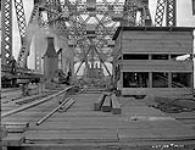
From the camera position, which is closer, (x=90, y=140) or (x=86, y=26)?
(x=90, y=140)

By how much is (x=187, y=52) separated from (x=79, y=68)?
→ 3815 centimetres

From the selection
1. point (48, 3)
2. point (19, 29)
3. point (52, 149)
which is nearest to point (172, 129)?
point (52, 149)

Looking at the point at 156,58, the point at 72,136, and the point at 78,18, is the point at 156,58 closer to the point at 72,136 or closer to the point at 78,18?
the point at 72,136

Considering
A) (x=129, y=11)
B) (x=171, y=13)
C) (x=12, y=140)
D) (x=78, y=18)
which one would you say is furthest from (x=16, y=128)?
(x=78, y=18)

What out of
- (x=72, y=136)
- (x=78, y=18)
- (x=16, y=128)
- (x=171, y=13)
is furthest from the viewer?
(x=78, y=18)

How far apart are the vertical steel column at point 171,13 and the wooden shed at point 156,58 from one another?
9766 millimetres

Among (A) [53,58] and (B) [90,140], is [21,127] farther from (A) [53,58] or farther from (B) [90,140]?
(A) [53,58]

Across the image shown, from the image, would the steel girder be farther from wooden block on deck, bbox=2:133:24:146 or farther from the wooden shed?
wooden block on deck, bbox=2:133:24:146

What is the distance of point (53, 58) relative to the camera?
22.9 m

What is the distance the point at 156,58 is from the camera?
22000mm

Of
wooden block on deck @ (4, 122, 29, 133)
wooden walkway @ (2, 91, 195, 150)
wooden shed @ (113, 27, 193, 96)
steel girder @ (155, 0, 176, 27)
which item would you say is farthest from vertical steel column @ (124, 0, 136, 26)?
wooden block on deck @ (4, 122, 29, 133)

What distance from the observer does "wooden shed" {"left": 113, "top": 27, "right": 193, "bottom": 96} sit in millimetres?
21234

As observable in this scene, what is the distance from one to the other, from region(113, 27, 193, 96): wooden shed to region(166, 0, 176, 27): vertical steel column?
9766 mm

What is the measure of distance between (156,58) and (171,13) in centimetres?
1182
